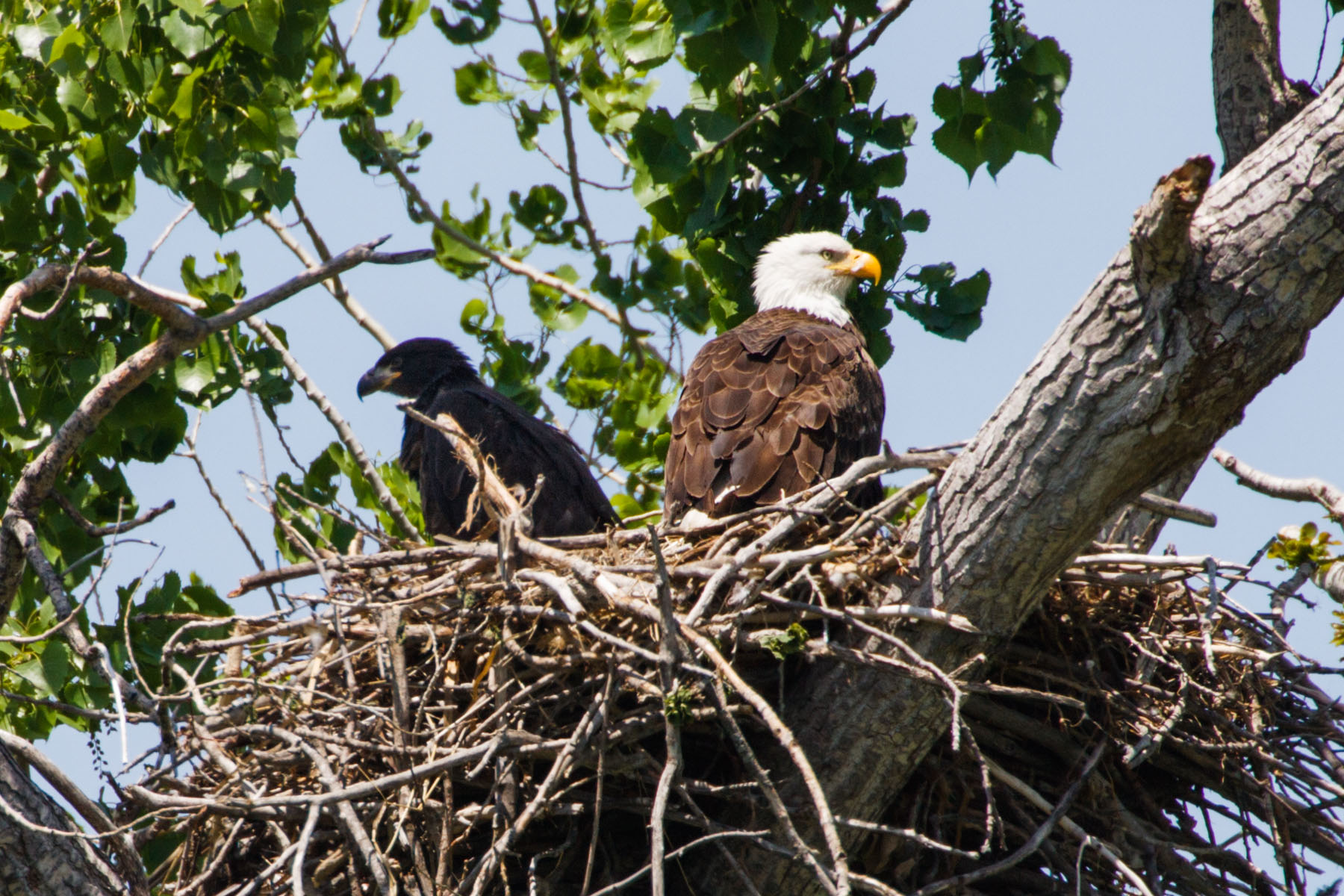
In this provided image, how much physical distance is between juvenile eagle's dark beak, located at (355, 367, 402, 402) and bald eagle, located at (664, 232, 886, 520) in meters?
2.27

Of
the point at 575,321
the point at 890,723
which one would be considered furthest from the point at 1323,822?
the point at 575,321

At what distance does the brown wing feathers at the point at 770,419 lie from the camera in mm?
4527

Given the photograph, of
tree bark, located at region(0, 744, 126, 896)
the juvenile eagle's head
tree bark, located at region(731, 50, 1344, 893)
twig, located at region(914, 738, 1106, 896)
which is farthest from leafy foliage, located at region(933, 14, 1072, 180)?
tree bark, located at region(0, 744, 126, 896)

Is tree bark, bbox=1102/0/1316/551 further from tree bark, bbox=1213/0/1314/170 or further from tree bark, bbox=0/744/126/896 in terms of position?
tree bark, bbox=0/744/126/896

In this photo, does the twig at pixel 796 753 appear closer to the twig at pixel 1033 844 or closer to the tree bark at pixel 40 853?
the twig at pixel 1033 844

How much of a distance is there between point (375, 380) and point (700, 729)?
3.87 metres

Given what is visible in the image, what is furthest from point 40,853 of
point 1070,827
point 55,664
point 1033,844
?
point 1070,827

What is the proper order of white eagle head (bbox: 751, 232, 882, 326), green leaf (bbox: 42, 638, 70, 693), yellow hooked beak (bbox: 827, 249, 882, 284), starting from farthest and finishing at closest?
1. white eagle head (bbox: 751, 232, 882, 326)
2. yellow hooked beak (bbox: 827, 249, 882, 284)
3. green leaf (bbox: 42, 638, 70, 693)

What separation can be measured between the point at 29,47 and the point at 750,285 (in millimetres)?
3226

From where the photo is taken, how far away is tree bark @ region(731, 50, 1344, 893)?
278cm

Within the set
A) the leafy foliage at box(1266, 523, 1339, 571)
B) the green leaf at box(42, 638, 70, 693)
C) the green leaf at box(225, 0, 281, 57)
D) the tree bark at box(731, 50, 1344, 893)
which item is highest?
the leafy foliage at box(1266, 523, 1339, 571)

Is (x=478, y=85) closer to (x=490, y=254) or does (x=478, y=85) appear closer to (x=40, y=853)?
(x=490, y=254)

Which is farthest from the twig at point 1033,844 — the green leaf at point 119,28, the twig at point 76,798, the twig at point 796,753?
the green leaf at point 119,28

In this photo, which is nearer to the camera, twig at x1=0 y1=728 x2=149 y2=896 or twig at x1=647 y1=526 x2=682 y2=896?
twig at x1=647 y1=526 x2=682 y2=896
